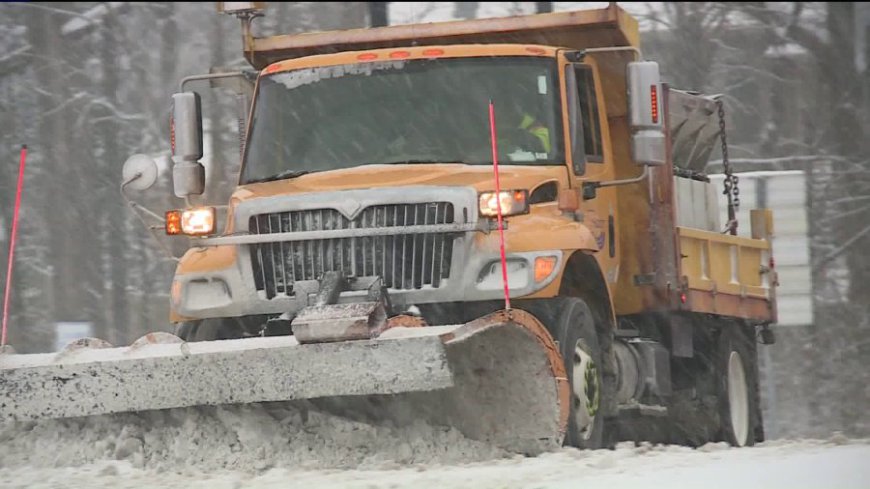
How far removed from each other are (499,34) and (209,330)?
8.99 ft

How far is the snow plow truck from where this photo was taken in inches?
320

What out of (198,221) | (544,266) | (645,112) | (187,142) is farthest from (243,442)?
(645,112)

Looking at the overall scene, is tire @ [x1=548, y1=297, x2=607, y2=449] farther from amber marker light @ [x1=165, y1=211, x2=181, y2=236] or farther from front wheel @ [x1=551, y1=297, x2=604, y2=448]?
amber marker light @ [x1=165, y1=211, x2=181, y2=236]

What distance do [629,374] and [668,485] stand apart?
3989mm

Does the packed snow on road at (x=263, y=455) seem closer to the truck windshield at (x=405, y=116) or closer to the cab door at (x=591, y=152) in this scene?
the cab door at (x=591, y=152)

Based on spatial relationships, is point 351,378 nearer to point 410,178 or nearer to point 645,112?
point 410,178

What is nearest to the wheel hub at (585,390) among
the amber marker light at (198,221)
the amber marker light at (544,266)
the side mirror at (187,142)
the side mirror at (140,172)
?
the amber marker light at (544,266)

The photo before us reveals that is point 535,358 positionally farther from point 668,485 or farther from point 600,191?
point 600,191

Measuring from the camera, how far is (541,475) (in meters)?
7.66

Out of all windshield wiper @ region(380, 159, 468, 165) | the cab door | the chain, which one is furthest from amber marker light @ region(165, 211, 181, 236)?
the chain

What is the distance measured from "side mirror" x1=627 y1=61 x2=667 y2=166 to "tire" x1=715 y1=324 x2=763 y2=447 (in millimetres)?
3540

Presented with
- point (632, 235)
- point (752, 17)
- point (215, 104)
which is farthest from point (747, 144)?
point (632, 235)

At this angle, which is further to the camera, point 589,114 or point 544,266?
point 589,114

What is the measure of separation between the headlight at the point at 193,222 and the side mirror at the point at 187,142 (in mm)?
987
